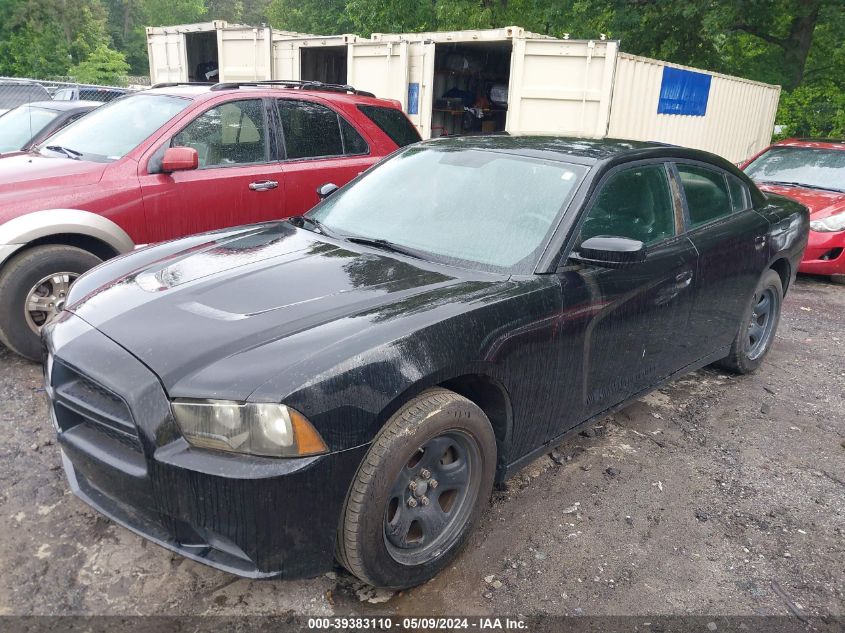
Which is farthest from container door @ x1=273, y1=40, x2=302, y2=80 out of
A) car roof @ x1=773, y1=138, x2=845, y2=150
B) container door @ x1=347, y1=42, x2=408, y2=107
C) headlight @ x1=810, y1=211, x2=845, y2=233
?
headlight @ x1=810, y1=211, x2=845, y2=233

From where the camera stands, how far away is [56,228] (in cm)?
430

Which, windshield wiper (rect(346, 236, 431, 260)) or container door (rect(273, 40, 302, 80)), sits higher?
container door (rect(273, 40, 302, 80))

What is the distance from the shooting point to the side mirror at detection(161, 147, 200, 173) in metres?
4.65

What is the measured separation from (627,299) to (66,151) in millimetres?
4154

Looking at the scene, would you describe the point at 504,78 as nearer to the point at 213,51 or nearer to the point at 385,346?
the point at 213,51

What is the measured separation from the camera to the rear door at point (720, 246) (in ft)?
12.8

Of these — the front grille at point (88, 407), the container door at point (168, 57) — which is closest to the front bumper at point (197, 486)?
the front grille at point (88, 407)

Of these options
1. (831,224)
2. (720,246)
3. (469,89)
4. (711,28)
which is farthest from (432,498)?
(711,28)

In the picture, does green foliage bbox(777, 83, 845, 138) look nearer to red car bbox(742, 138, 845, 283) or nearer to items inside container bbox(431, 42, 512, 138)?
items inside container bbox(431, 42, 512, 138)

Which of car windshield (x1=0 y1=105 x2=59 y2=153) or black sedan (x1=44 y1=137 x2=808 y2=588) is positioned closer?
black sedan (x1=44 y1=137 x2=808 y2=588)

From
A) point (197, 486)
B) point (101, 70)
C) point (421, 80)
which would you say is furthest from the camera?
point (101, 70)

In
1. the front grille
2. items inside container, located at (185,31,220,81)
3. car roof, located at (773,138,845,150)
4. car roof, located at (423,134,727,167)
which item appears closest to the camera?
the front grille

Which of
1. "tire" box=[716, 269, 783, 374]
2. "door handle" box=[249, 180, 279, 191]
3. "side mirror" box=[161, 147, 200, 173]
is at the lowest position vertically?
"tire" box=[716, 269, 783, 374]

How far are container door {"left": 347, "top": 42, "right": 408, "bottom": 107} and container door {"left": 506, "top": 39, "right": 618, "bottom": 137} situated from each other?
193 centimetres
